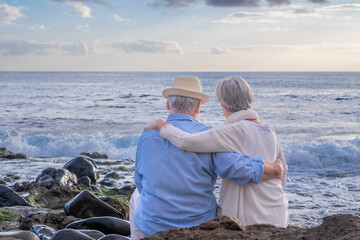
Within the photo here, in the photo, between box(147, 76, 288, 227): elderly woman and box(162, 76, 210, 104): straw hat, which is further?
box(162, 76, 210, 104): straw hat

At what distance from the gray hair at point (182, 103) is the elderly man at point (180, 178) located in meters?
0.10

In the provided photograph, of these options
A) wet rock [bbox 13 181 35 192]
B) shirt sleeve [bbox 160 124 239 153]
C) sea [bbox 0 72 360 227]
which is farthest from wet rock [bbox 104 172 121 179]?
shirt sleeve [bbox 160 124 239 153]

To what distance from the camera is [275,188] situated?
3.77 m

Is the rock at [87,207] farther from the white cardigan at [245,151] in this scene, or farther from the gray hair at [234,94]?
the gray hair at [234,94]

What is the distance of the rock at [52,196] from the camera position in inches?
311

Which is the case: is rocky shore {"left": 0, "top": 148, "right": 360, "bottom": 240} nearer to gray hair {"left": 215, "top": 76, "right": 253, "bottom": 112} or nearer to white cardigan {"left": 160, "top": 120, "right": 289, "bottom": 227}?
white cardigan {"left": 160, "top": 120, "right": 289, "bottom": 227}

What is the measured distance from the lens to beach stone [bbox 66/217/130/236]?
5484 millimetres

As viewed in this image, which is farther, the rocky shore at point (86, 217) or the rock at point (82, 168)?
the rock at point (82, 168)

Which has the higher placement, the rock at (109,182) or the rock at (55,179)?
the rock at (55,179)

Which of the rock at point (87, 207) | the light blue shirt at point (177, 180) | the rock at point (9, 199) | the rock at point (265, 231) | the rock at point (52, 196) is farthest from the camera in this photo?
the rock at point (52, 196)

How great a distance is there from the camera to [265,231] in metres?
2.58

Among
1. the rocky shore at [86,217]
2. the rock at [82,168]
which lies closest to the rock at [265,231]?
the rocky shore at [86,217]

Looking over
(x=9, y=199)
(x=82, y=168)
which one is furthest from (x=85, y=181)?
(x=9, y=199)

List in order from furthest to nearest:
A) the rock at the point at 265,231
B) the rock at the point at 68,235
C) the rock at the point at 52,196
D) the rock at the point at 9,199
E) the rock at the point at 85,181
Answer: the rock at the point at 85,181, the rock at the point at 52,196, the rock at the point at 9,199, the rock at the point at 68,235, the rock at the point at 265,231
